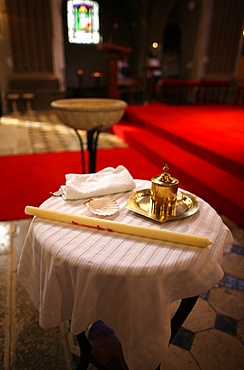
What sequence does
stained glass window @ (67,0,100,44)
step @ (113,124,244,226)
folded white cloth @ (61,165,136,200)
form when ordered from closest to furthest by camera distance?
folded white cloth @ (61,165,136,200)
step @ (113,124,244,226)
stained glass window @ (67,0,100,44)

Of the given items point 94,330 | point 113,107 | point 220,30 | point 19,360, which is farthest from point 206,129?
point 220,30

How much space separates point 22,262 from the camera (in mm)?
1104

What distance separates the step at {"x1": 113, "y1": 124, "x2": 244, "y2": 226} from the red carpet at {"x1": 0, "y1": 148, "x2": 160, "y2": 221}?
0.61 feet

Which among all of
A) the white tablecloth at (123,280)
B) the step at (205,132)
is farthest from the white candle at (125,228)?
the step at (205,132)

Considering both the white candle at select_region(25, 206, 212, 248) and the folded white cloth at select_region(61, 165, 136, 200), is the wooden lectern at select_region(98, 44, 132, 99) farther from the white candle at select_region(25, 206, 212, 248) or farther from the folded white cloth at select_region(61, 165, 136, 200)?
the white candle at select_region(25, 206, 212, 248)

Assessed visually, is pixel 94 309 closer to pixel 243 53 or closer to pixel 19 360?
pixel 19 360

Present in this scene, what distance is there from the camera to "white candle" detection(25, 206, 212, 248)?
0.87 m

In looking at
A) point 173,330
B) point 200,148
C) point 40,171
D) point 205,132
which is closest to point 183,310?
point 173,330

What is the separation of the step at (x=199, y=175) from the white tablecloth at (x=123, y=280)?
1492 millimetres

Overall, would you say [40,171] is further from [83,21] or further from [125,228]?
[83,21]

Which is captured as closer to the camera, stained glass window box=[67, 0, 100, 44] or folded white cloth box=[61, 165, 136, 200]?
→ folded white cloth box=[61, 165, 136, 200]

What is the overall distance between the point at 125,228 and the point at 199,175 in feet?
6.89

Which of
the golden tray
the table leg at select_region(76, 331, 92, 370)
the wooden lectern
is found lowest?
the table leg at select_region(76, 331, 92, 370)

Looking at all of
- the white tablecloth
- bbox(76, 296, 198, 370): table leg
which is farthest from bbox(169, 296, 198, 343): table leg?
the white tablecloth
